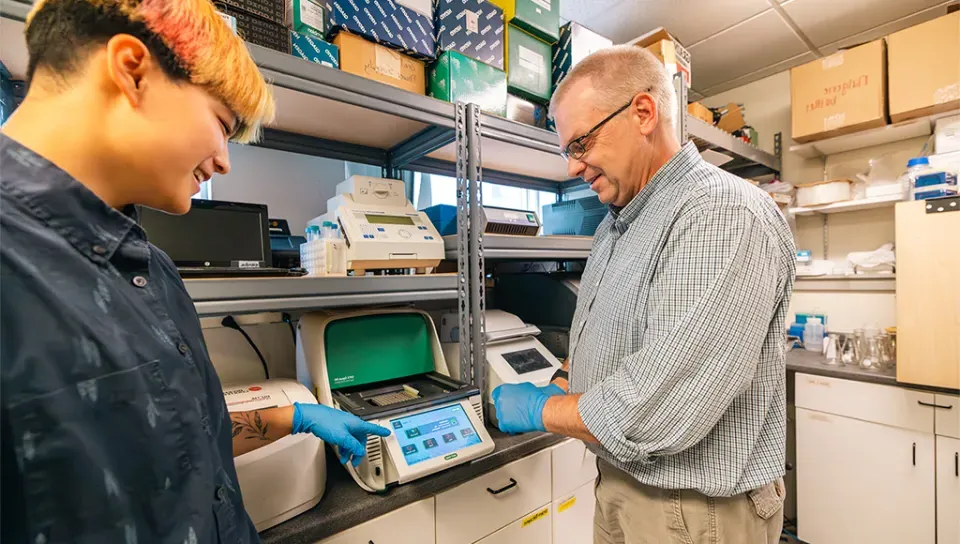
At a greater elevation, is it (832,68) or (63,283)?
(832,68)

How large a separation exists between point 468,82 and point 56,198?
1.15 meters

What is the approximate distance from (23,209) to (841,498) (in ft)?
9.56

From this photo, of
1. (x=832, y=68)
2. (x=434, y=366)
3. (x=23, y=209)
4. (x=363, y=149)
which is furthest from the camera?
(x=832, y=68)

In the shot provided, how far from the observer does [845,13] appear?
2041mm

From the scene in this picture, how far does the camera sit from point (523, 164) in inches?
79.1

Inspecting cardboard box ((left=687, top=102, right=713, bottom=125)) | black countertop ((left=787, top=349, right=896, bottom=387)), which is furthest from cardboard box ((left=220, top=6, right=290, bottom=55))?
black countertop ((left=787, top=349, right=896, bottom=387))

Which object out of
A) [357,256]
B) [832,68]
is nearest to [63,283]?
[357,256]

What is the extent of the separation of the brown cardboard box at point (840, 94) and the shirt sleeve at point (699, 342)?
2.02m

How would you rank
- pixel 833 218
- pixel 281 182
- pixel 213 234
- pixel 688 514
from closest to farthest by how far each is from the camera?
1. pixel 688 514
2. pixel 213 234
3. pixel 281 182
4. pixel 833 218

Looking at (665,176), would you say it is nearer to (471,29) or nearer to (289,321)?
(471,29)

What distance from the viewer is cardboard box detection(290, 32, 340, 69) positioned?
110cm

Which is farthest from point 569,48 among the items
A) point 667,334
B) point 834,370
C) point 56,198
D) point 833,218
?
point 833,218

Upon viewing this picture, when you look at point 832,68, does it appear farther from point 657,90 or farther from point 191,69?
point 191,69

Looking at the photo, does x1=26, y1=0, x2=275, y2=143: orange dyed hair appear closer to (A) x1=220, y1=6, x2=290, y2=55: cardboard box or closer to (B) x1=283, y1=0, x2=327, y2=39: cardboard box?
(A) x1=220, y1=6, x2=290, y2=55: cardboard box
